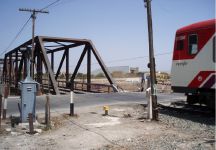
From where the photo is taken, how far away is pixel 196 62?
466 inches

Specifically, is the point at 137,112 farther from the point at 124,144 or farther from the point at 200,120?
the point at 124,144

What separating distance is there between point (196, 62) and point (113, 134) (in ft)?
15.8

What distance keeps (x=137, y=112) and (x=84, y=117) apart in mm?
2443

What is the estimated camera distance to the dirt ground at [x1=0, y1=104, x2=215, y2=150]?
7627 mm

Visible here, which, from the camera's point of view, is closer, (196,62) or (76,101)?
(196,62)

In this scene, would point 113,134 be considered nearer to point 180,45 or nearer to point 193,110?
point 193,110

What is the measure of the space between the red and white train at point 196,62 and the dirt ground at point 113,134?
45.7 inches

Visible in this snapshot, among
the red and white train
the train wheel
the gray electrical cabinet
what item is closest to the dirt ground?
the gray electrical cabinet

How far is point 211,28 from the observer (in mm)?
11172

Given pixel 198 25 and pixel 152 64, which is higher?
pixel 198 25

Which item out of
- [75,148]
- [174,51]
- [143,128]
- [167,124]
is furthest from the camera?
[174,51]

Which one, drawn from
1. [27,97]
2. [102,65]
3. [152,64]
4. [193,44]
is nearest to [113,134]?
[27,97]

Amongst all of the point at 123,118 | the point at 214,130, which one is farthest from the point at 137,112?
the point at 214,130

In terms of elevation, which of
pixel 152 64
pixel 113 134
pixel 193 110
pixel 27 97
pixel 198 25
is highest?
pixel 198 25
